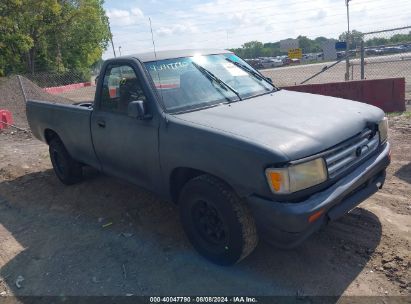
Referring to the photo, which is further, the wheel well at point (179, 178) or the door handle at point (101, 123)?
the door handle at point (101, 123)

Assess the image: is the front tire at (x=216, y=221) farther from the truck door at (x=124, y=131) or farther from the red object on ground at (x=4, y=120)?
the red object on ground at (x=4, y=120)

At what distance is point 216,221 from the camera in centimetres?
329

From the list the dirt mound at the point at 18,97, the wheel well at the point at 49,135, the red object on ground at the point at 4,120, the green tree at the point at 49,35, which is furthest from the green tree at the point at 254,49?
the wheel well at the point at 49,135

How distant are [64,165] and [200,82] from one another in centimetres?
266

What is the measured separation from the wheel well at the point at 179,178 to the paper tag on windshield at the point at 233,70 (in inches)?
52.8

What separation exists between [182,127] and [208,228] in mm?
903

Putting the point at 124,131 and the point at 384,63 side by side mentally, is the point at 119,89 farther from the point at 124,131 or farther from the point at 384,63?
the point at 384,63

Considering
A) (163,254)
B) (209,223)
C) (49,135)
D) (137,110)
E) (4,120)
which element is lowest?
(163,254)

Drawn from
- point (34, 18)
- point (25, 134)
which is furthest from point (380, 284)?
point (34, 18)

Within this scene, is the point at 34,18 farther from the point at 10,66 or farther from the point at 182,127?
the point at 182,127

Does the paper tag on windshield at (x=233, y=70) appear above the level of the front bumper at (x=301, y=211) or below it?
above

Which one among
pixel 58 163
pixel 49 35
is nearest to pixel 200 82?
pixel 58 163

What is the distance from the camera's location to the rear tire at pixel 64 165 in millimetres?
5430

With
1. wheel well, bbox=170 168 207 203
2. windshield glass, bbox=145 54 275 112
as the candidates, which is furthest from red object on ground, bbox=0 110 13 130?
wheel well, bbox=170 168 207 203
